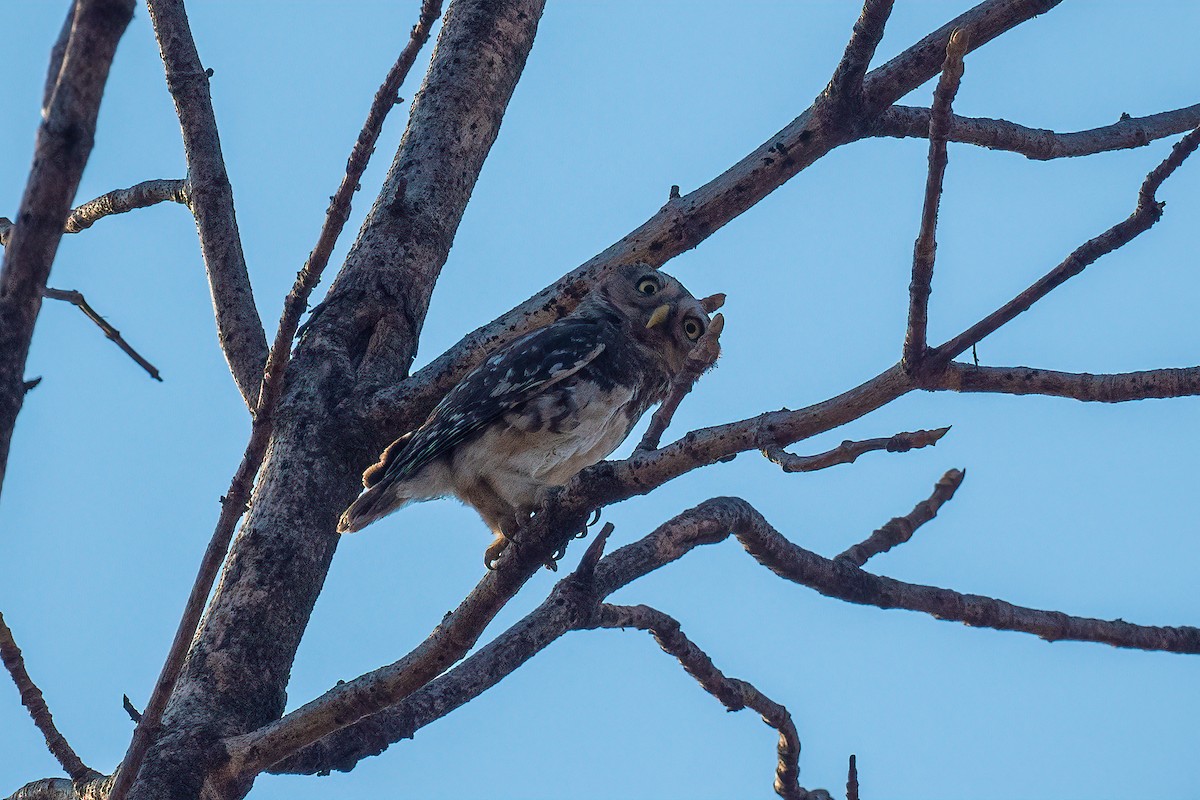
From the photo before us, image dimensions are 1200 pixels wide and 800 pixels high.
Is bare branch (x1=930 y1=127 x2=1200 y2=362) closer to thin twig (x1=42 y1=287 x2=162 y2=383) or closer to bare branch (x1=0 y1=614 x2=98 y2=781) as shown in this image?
thin twig (x1=42 y1=287 x2=162 y2=383)

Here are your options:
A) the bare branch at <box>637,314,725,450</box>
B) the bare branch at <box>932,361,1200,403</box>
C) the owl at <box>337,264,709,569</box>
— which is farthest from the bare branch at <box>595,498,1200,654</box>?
the owl at <box>337,264,709,569</box>

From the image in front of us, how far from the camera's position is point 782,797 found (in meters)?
5.03

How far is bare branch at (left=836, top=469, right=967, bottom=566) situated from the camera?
17.0ft

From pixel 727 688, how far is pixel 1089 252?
2.22m

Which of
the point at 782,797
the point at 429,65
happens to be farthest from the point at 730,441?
the point at 429,65

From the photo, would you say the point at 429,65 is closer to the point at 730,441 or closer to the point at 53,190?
the point at 730,441

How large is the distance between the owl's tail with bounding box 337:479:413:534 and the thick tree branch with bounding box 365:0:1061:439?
32 centimetres

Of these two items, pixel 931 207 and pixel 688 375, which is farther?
pixel 688 375

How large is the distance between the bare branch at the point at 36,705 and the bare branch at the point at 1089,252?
265 cm

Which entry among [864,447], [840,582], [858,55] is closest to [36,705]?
[864,447]

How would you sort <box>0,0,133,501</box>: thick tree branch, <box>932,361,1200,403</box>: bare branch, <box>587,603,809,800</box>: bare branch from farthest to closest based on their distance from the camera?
<box>587,603,809,800</box>: bare branch
<box>932,361,1200,403</box>: bare branch
<box>0,0,133,501</box>: thick tree branch

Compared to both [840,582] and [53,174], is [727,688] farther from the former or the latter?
[53,174]

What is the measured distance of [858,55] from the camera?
4.83 metres

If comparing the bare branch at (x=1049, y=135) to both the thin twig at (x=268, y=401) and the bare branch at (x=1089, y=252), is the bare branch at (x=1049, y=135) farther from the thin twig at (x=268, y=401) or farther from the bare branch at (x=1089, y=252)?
the thin twig at (x=268, y=401)
